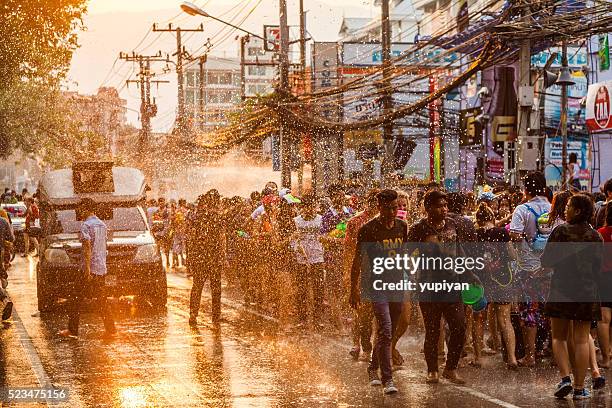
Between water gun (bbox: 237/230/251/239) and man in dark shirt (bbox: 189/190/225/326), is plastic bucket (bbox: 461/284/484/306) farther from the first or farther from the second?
water gun (bbox: 237/230/251/239)

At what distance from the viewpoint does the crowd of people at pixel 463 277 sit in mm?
9570

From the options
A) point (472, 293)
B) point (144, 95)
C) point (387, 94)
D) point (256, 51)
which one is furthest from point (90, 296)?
point (144, 95)

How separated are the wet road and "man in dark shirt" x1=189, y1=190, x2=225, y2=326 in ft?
1.34

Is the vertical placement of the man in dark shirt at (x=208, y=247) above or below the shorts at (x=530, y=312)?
above

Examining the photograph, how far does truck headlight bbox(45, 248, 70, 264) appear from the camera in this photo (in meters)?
17.3

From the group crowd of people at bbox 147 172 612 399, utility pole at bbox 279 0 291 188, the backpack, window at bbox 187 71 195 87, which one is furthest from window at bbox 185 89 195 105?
the backpack

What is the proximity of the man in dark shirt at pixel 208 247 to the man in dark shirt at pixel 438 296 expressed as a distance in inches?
221

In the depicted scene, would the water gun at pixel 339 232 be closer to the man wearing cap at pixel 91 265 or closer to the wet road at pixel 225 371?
the wet road at pixel 225 371

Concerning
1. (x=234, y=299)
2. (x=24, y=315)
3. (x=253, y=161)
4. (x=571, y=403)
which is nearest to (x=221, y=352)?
(x=571, y=403)

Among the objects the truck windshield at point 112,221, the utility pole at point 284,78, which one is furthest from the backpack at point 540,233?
the utility pole at point 284,78

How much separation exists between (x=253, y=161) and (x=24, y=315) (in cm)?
4627

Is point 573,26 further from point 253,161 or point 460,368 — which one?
point 253,161

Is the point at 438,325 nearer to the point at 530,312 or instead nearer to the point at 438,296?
the point at 438,296

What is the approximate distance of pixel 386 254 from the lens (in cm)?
1020
